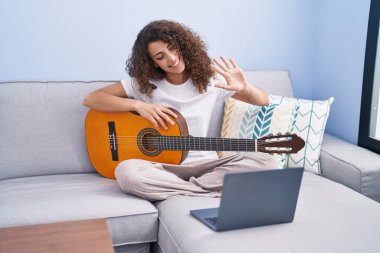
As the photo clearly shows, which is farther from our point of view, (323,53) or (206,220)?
(323,53)

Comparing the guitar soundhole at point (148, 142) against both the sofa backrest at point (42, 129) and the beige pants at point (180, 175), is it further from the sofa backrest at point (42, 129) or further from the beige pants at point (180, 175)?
Answer: the sofa backrest at point (42, 129)

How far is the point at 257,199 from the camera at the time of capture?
4.70ft

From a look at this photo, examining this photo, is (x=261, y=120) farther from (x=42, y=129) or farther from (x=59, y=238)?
(x=59, y=238)

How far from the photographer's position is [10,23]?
2268 mm

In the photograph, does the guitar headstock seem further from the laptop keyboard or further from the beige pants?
the laptop keyboard

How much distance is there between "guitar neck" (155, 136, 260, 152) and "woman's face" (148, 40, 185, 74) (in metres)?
0.29

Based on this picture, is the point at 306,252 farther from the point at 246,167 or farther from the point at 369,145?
the point at 369,145

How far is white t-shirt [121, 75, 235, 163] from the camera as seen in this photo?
206 centimetres

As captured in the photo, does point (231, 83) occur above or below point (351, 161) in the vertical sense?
above

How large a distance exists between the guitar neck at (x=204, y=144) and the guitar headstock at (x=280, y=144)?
0.03m

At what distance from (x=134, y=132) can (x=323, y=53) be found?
1260mm

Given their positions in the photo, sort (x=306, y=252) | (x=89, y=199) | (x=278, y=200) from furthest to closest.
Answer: (x=89, y=199), (x=278, y=200), (x=306, y=252)

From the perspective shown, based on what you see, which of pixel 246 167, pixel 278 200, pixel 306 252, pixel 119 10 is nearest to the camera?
pixel 306 252

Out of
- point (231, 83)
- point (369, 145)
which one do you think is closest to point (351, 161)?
point (369, 145)
